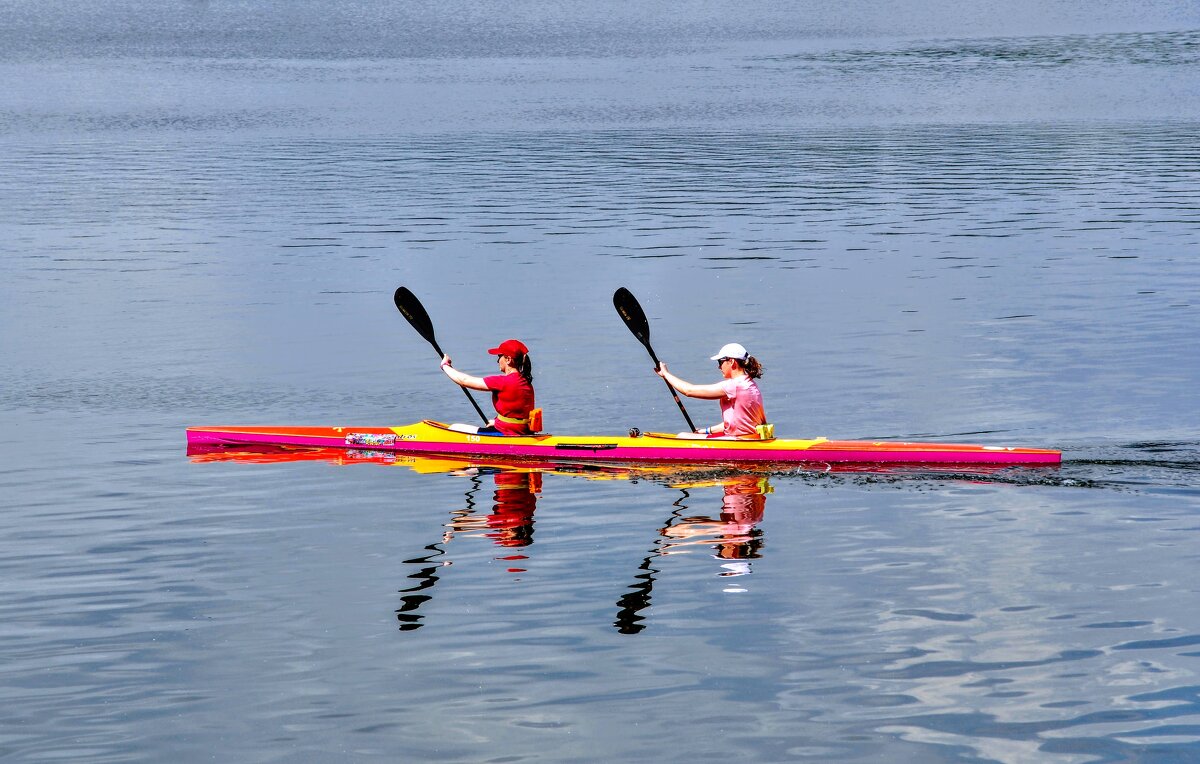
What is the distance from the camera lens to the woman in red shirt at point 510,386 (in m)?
21.0

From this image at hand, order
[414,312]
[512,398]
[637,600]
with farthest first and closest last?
[414,312]
[512,398]
[637,600]

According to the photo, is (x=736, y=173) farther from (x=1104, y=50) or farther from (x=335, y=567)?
(x=1104, y=50)

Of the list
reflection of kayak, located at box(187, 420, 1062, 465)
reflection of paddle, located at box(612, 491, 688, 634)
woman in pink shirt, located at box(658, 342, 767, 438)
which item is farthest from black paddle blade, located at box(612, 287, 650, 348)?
reflection of paddle, located at box(612, 491, 688, 634)

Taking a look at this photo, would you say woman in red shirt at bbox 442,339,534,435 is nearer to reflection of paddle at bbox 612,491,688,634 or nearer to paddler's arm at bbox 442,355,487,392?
paddler's arm at bbox 442,355,487,392

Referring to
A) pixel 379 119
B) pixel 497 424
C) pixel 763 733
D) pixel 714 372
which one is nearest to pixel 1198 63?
pixel 379 119

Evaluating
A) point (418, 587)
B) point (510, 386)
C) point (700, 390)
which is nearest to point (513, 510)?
point (510, 386)

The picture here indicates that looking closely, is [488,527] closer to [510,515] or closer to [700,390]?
[510,515]

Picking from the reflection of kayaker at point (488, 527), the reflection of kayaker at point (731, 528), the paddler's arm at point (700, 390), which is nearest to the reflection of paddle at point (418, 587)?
the reflection of kayaker at point (488, 527)

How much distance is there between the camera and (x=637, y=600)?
15.1 meters

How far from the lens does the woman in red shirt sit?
21000 mm

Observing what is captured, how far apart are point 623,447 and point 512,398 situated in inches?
63.6

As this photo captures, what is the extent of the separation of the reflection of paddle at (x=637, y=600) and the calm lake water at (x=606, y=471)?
4 centimetres

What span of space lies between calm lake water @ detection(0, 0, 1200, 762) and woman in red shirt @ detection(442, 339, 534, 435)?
104 cm

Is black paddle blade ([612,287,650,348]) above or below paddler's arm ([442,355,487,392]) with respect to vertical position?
above
